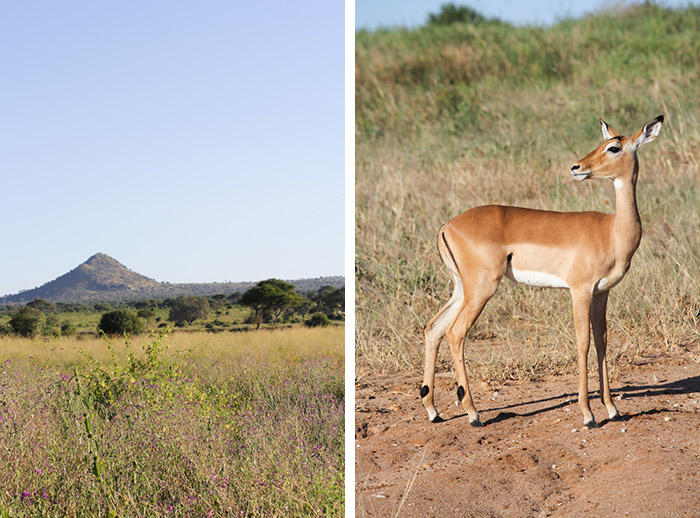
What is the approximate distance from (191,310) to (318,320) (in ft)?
5.01

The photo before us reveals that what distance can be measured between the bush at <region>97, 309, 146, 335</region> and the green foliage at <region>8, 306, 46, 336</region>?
14.9 inches

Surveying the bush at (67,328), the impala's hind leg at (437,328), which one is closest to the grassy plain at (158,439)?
the bush at (67,328)

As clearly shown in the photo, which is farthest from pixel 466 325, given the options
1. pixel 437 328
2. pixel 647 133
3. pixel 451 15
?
pixel 451 15

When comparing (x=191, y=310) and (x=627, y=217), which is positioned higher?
(x=627, y=217)

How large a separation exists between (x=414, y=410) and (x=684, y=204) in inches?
119

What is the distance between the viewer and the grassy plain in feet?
9.54

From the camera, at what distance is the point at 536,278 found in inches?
110

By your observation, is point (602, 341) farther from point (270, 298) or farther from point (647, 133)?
point (270, 298)

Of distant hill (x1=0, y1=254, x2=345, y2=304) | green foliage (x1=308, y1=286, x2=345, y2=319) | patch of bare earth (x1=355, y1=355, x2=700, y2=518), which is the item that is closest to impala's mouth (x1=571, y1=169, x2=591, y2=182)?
patch of bare earth (x1=355, y1=355, x2=700, y2=518)

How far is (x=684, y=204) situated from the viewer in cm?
536

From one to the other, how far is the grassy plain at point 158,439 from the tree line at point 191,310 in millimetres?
211

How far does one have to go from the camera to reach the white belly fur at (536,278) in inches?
→ 109

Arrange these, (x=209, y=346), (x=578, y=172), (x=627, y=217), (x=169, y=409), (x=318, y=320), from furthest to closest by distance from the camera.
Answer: (x=318, y=320) → (x=209, y=346) → (x=169, y=409) → (x=627, y=217) → (x=578, y=172)

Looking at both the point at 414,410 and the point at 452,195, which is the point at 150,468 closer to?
the point at 414,410
